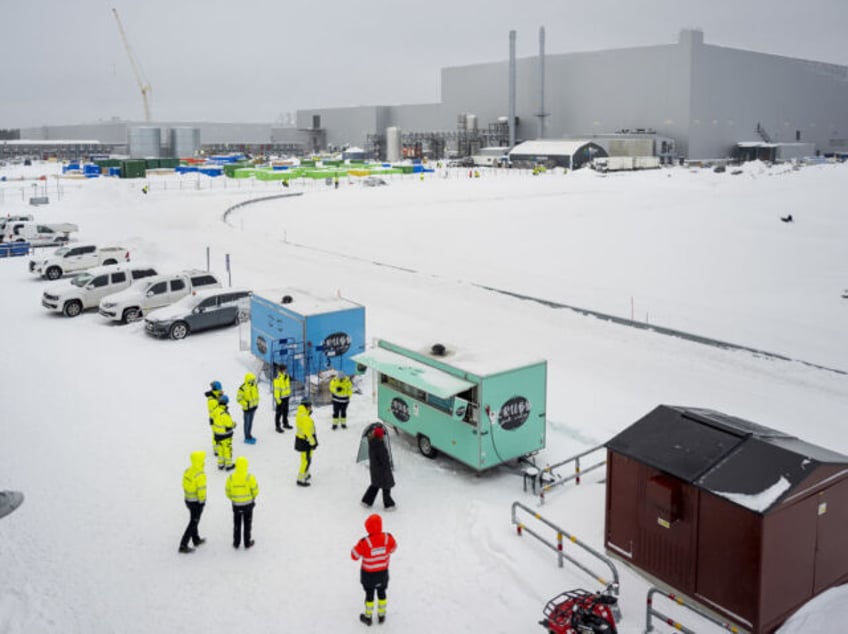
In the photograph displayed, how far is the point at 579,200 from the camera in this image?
56500 mm

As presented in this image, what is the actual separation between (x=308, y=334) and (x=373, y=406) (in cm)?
217

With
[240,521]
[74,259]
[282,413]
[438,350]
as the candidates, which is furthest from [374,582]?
[74,259]

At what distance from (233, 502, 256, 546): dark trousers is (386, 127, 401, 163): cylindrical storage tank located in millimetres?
129263

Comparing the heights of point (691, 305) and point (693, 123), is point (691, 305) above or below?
below

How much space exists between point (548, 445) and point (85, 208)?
53.5m

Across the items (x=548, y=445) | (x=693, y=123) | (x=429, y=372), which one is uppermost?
(x=693, y=123)

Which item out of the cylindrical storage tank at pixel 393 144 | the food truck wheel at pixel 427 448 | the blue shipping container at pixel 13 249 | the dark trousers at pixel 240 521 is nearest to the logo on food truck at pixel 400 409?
the food truck wheel at pixel 427 448

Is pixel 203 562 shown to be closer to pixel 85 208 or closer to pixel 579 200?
pixel 579 200

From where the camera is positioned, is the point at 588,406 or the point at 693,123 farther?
the point at 693,123

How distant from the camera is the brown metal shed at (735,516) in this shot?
871 cm

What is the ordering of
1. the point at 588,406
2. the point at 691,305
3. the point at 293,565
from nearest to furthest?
the point at 293,565 → the point at 588,406 → the point at 691,305

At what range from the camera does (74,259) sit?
110ft

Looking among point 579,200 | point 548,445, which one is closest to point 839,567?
point 548,445

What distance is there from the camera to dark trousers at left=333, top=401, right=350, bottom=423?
15.5 meters
